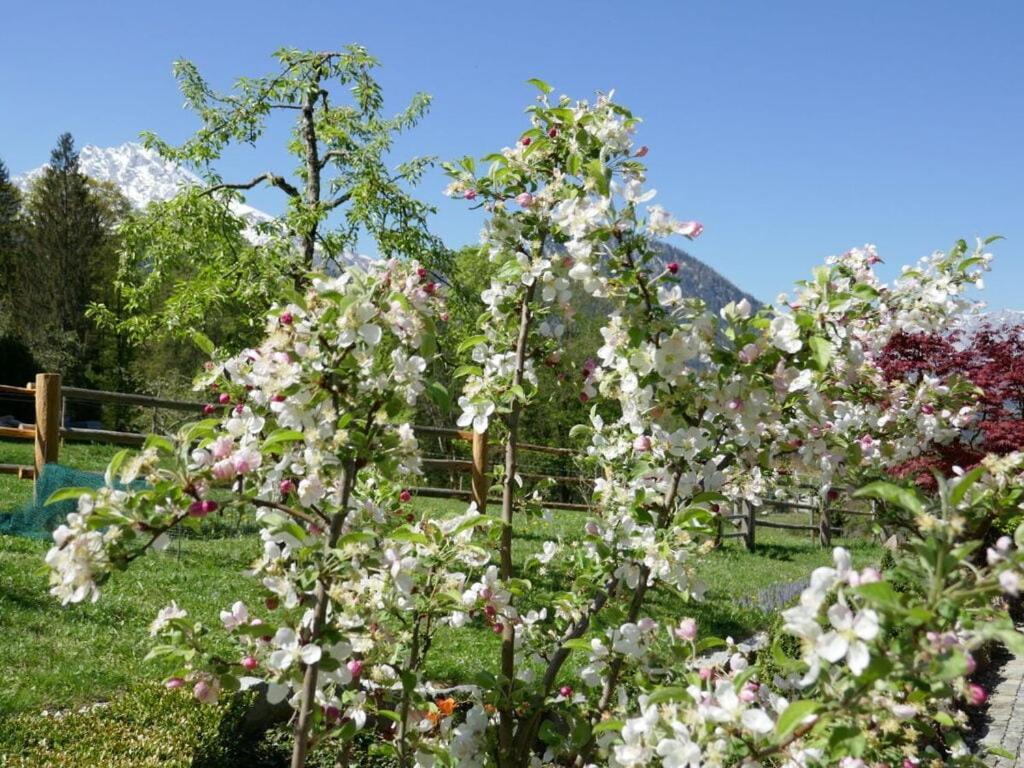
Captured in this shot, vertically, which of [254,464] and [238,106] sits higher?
[238,106]

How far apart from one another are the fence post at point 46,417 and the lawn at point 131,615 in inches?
23.1

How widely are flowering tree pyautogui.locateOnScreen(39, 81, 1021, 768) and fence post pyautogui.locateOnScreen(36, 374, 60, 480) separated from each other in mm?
5925

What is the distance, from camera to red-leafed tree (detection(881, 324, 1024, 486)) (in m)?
6.66

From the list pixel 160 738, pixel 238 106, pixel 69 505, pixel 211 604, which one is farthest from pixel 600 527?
pixel 238 106

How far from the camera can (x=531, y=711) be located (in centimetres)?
223

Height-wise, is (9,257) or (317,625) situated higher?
(9,257)

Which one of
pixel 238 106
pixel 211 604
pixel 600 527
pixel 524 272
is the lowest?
pixel 211 604

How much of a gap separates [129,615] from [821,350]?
4614 millimetres

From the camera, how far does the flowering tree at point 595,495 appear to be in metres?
1.26

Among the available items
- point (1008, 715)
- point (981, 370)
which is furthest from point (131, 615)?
point (981, 370)

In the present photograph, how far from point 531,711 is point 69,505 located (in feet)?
17.4

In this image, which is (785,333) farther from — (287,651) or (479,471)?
(479,471)

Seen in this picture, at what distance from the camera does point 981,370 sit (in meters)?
7.35

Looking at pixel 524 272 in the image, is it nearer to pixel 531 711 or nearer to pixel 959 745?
pixel 531 711
